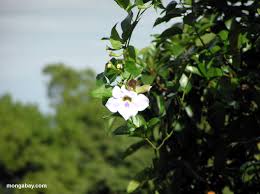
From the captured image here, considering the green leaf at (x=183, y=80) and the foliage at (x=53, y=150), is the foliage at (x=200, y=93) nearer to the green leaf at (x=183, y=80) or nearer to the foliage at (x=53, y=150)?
the green leaf at (x=183, y=80)

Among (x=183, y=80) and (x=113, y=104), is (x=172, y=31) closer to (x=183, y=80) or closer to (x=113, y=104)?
(x=183, y=80)

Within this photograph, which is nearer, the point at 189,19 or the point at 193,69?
the point at 189,19

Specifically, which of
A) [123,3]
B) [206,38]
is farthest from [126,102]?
[206,38]

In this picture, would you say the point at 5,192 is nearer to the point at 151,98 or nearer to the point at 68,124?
the point at 151,98

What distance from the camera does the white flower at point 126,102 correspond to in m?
1.03

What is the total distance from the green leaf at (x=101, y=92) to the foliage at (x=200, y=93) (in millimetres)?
26

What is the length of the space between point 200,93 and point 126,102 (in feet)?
1.90

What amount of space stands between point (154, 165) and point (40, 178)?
23068 millimetres

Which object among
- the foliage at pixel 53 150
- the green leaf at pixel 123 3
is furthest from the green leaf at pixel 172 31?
the foliage at pixel 53 150

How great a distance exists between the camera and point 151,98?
136 cm

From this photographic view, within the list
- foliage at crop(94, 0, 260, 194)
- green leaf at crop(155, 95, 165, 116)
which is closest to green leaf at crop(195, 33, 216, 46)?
foliage at crop(94, 0, 260, 194)

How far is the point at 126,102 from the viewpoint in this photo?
1032mm

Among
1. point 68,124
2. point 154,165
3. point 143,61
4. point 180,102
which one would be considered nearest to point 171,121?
point 180,102

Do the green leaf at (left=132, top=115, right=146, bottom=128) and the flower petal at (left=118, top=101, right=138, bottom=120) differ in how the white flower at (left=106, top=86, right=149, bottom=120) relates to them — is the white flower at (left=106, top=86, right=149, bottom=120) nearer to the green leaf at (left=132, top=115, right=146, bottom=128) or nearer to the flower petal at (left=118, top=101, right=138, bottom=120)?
the flower petal at (left=118, top=101, right=138, bottom=120)
